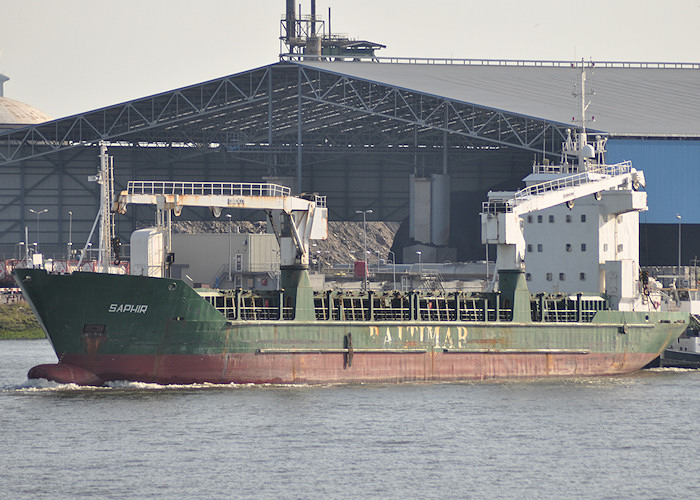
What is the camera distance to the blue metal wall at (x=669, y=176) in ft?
253

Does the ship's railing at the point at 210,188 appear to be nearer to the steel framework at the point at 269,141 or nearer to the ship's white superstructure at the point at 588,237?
the steel framework at the point at 269,141

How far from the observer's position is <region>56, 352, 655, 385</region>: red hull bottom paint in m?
46.1

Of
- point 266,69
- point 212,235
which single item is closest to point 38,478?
point 212,235

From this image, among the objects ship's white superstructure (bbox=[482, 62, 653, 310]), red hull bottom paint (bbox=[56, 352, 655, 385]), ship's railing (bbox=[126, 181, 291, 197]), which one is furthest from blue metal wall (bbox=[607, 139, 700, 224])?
red hull bottom paint (bbox=[56, 352, 655, 385])

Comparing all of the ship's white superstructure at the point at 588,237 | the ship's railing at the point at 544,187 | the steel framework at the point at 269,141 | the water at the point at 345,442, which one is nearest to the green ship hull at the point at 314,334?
the water at the point at 345,442

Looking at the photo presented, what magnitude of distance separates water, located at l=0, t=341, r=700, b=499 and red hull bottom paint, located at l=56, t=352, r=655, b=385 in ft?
1.98

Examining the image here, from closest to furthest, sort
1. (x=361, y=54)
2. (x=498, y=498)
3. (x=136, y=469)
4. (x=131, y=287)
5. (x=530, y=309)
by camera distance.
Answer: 1. (x=498, y=498)
2. (x=136, y=469)
3. (x=131, y=287)
4. (x=530, y=309)
5. (x=361, y=54)

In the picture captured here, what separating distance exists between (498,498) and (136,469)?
929 cm

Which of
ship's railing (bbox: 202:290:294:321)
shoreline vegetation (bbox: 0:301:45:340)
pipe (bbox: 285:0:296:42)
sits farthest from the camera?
pipe (bbox: 285:0:296:42)

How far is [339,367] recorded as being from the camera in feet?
161

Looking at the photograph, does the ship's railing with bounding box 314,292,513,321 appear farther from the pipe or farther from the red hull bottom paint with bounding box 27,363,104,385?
the pipe

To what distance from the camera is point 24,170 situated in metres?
92.9

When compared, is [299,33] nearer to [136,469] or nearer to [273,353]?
[273,353]

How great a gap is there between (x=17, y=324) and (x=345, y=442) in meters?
55.5
